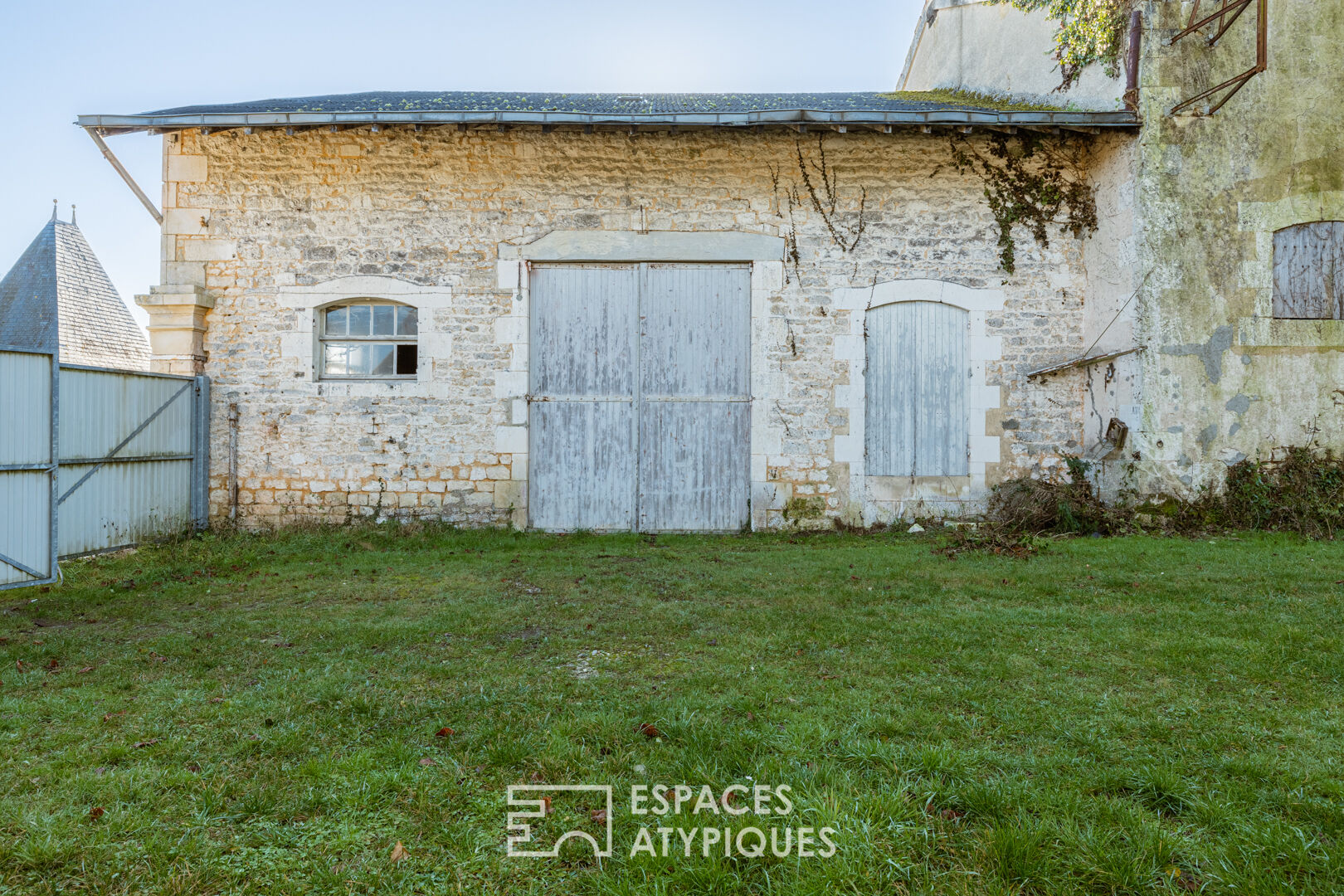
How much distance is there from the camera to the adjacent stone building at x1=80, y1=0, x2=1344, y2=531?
7.39 metres

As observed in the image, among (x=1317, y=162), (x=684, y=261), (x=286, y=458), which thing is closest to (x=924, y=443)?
(x=684, y=261)

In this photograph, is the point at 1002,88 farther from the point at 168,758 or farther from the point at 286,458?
the point at 168,758

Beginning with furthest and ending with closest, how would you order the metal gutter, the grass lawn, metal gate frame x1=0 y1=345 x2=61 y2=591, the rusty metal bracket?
1. the metal gutter
2. the rusty metal bracket
3. metal gate frame x1=0 y1=345 x2=61 y2=591
4. the grass lawn

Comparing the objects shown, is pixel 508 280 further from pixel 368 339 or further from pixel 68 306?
pixel 68 306

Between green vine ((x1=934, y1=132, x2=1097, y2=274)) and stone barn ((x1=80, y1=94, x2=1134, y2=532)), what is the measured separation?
142 mm

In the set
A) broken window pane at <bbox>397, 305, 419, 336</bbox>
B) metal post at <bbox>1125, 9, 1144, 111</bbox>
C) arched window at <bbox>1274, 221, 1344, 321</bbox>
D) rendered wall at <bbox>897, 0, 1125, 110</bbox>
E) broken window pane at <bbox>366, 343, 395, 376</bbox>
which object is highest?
rendered wall at <bbox>897, 0, 1125, 110</bbox>

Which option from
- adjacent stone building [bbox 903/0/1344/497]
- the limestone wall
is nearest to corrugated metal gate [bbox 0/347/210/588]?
the limestone wall

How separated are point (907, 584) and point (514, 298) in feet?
15.3

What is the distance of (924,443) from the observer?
751 centimetres

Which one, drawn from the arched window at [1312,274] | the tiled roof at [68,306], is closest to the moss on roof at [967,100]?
the arched window at [1312,274]

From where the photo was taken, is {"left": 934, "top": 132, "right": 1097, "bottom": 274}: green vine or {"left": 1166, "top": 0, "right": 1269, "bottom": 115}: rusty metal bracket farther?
{"left": 934, "top": 132, "right": 1097, "bottom": 274}: green vine

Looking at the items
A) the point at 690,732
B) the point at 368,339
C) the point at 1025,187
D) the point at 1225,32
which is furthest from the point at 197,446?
the point at 1225,32

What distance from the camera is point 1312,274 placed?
6.80 meters

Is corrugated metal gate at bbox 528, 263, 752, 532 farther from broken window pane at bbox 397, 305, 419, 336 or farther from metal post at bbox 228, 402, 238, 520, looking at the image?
metal post at bbox 228, 402, 238, 520
